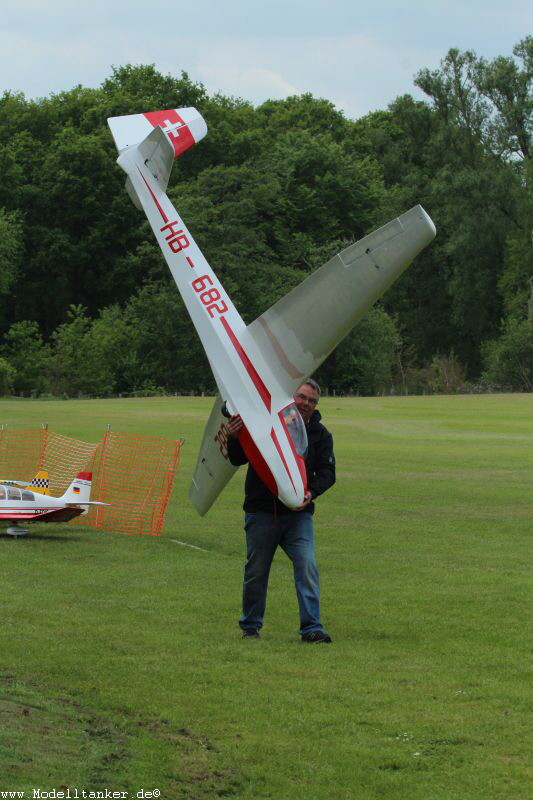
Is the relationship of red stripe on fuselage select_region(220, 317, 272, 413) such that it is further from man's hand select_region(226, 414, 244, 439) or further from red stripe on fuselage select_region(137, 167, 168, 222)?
red stripe on fuselage select_region(137, 167, 168, 222)

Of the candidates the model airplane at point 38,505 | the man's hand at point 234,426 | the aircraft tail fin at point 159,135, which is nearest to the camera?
the man's hand at point 234,426

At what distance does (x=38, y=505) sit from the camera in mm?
18047

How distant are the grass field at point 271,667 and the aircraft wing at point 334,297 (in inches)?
98.6

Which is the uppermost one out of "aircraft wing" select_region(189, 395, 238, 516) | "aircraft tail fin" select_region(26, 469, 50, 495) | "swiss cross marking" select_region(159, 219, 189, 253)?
"swiss cross marking" select_region(159, 219, 189, 253)

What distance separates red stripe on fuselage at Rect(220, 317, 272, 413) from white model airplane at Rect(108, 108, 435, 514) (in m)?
0.01

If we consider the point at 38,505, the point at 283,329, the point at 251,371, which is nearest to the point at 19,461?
the point at 38,505

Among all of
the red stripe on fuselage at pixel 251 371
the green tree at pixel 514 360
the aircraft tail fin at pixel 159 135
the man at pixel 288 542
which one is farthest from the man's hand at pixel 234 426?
the green tree at pixel 514 360

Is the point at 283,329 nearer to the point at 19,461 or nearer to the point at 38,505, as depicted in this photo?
the point at 38,505

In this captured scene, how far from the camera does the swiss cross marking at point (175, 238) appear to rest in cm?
1508

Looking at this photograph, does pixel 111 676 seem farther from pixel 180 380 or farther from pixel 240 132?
pixel 240 132

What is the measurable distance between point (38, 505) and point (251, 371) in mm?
5880

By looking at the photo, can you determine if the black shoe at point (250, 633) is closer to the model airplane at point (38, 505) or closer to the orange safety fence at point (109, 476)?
the model airplane at point (38, 505)

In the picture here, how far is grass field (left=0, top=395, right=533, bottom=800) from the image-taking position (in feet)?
23.1

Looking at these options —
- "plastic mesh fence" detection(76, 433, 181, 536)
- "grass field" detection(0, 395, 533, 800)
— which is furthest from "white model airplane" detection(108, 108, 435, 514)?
"plastic mesh fence" detection(76, 433, 181, 536)
